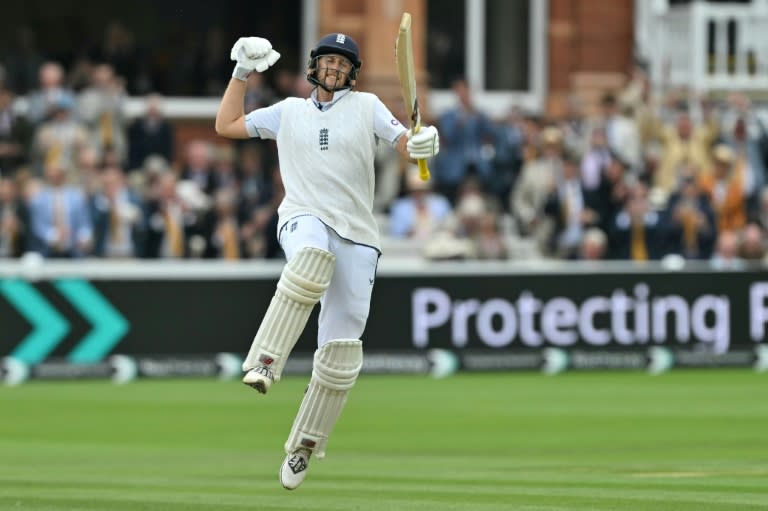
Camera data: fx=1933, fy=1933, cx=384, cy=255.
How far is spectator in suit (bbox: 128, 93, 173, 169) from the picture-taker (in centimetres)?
2031

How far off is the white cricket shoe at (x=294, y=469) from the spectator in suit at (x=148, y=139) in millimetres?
11412

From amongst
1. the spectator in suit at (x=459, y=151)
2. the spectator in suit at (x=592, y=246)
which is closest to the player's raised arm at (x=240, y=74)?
the spectator in suit at (x=592, y=246)

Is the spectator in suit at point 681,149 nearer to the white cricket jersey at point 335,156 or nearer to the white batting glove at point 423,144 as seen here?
the white cricket jersey at point 335,156

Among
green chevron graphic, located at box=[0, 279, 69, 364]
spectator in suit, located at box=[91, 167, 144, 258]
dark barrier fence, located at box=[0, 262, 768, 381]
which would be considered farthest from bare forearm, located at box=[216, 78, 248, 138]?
spectator in suit, located at box=[91, 167, 144, 258]

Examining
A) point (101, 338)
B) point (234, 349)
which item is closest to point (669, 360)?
point (234, 349)

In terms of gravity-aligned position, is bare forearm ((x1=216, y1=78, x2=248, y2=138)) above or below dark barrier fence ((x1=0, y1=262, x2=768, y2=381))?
above

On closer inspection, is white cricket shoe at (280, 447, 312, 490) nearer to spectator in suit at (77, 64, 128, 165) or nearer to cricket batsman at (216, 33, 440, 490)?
cricket batsman at (216, 33, 440, 490)

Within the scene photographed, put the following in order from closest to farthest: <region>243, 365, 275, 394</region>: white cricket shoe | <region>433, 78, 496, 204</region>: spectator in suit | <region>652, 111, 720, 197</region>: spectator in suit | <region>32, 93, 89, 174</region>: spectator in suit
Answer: <region>243, 365, 275, 394</region>: white cricket shoe → <region>32, 93, 89, 174</region>: spectator in suit → <region>433, 78, 496, 204</region>: spectator in suit → <region>652, 111, 720, 197</region>: spectator in suit

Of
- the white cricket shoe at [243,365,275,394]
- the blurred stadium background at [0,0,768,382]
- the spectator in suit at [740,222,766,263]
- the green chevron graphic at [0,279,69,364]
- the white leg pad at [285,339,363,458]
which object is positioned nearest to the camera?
the white cricket shoe at [243,365,275,394]

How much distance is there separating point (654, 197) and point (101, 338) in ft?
21.4

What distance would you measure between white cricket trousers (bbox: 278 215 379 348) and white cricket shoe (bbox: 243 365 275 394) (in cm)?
51

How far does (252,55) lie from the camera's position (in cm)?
906

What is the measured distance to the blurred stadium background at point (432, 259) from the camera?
40.5ft

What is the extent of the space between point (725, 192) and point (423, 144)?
12.5 m
